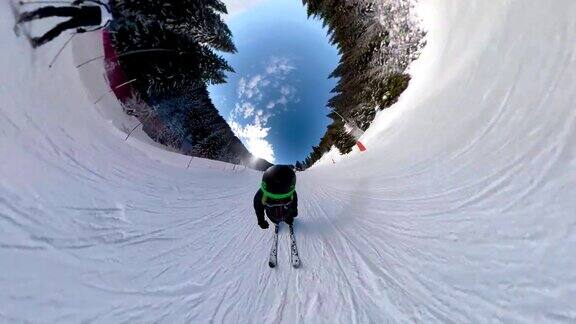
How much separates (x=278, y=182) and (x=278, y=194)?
7.8 inches

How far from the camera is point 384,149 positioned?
36.3ft

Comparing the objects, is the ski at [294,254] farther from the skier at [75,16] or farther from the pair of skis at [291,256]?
the skier at [75,16]

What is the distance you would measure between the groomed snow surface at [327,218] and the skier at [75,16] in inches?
22.7

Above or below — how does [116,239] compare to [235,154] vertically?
below

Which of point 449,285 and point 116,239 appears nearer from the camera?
point 449,285

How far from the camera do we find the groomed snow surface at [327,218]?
3625 millimetres

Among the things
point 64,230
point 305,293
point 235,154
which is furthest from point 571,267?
point 235,154

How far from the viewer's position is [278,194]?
4.36 metres

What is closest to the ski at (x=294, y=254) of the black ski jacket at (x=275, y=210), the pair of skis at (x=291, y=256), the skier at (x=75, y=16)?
the pair of skis at (x=291, y=256)

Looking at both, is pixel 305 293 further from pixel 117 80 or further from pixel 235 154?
pixel 235 154

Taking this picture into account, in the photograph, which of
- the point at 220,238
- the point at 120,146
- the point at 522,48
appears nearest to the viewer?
the point at 220,238

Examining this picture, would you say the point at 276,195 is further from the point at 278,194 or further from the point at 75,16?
the point at 75,16

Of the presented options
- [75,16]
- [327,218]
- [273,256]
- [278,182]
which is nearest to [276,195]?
[278,182]

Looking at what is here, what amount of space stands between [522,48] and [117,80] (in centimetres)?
1134
